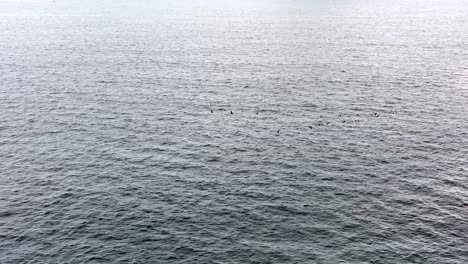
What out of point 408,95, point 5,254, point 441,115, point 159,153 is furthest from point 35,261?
point 408,95

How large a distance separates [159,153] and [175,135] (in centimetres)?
1012

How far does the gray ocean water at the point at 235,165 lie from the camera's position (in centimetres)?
6900

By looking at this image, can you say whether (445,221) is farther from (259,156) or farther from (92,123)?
(92,123)

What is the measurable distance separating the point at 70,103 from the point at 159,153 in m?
43.9

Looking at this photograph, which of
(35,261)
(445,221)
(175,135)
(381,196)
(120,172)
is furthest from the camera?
(175,135)

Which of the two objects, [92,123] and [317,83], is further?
[317,83]

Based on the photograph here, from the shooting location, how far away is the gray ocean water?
69.0 meters

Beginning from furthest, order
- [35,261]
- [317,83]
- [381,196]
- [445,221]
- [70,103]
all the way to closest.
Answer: [317,83], [70,103], [381,196], [445,221], [35,261]

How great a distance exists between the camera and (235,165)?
308 ft

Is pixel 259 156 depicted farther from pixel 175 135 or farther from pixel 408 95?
pixel 408 95

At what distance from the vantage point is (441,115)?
380 ft

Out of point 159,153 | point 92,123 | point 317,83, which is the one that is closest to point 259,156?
point 159,153

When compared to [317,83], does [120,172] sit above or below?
below

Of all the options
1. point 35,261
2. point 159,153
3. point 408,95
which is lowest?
point 35,261
